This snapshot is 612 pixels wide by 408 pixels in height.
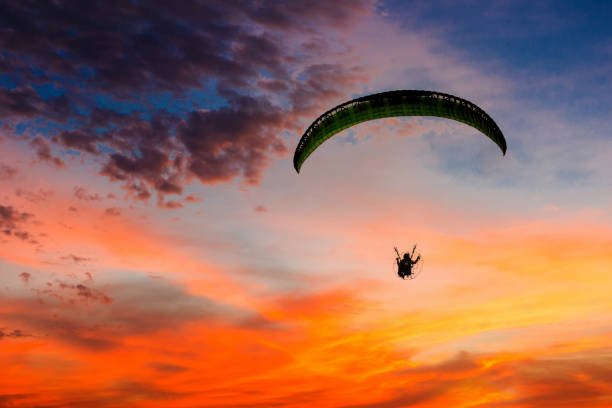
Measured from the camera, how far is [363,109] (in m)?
31.3

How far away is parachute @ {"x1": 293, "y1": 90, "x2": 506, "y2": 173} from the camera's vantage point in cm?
2955

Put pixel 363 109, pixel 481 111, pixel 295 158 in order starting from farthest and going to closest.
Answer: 1. pixel 295 158
2. pixel 363 109
3. pixel 481 111

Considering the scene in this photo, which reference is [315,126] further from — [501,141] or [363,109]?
[501,141]

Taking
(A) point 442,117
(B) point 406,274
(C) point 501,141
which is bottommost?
(B) point 406,274

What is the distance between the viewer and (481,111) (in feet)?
95.9

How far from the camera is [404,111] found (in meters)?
31.1


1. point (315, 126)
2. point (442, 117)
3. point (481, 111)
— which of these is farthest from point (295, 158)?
point (481, 111)

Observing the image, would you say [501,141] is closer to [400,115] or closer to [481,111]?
[481,111]

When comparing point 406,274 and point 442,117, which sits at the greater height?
point 442,117

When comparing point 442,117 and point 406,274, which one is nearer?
point 442,117

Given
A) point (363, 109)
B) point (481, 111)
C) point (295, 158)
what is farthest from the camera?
point (295, 158)

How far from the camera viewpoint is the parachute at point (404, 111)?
2955 centimetres

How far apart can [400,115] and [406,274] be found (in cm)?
1150

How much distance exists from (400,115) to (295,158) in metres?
7.87
